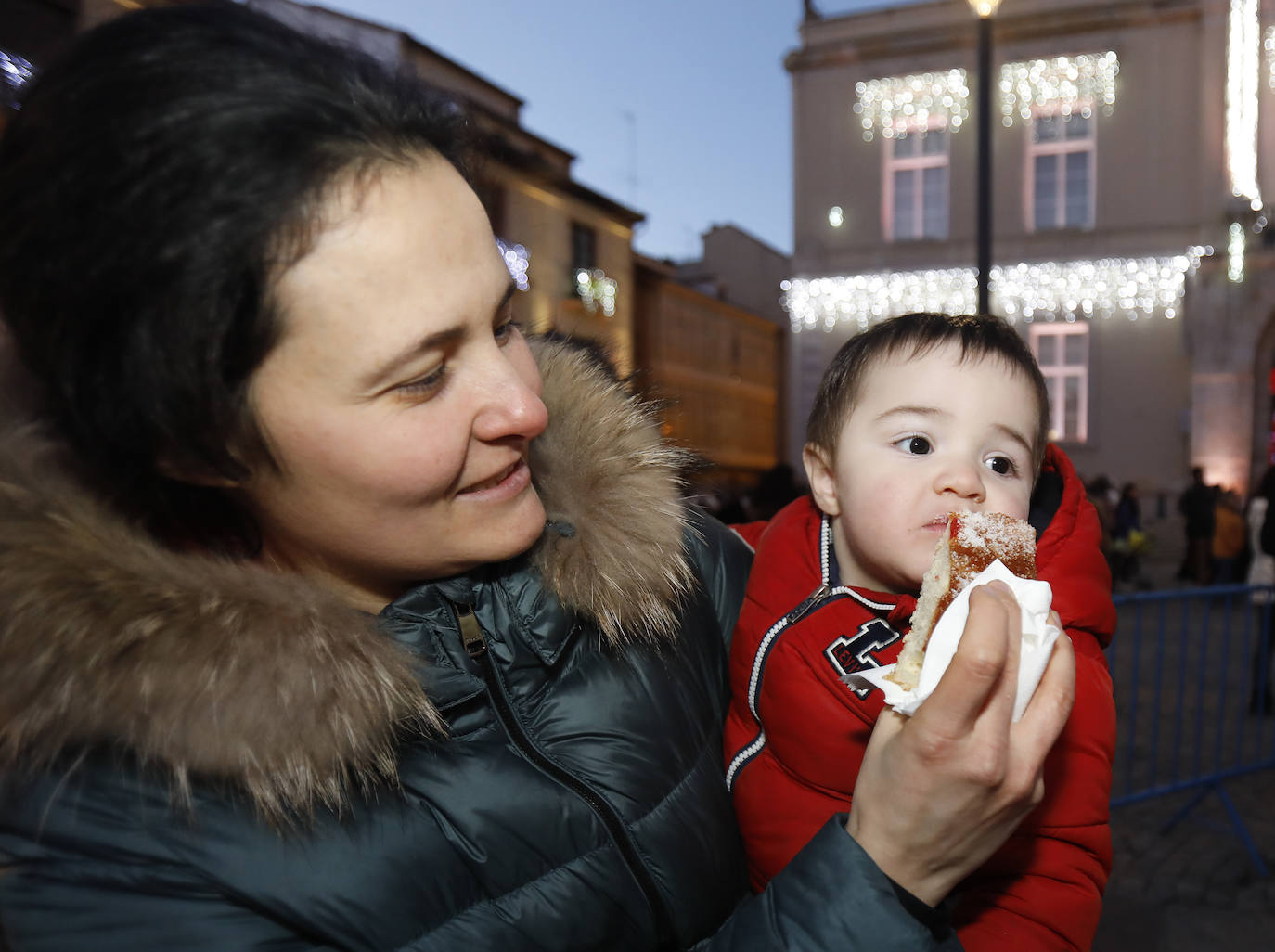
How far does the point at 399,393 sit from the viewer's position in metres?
1.16

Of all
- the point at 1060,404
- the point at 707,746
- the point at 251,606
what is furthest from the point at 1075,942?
the point at 1060,404

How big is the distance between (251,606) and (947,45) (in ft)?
62.2

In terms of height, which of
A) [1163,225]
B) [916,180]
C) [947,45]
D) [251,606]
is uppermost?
[947,45]

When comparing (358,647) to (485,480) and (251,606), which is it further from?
(485,480)

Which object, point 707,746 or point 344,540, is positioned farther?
point 707,746

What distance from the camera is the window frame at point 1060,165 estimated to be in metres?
16.7

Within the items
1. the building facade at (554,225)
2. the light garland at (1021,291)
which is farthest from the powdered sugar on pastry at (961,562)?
the light garland at (1021,291)

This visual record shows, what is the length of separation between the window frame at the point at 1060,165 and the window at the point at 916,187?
1.54m

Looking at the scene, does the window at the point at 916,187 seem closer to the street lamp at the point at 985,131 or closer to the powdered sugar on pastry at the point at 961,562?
the street lamp at the point at 985,131

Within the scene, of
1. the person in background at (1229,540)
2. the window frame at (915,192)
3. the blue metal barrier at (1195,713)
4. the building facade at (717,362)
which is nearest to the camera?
the blue metal barrier at (1195,713)

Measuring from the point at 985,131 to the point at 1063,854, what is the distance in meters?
6.14

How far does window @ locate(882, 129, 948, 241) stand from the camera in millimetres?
17625

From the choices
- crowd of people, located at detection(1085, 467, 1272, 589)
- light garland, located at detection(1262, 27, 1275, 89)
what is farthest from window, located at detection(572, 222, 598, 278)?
light garland, located at detection(1262, 27, 1275, 89)

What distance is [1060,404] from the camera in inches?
663
